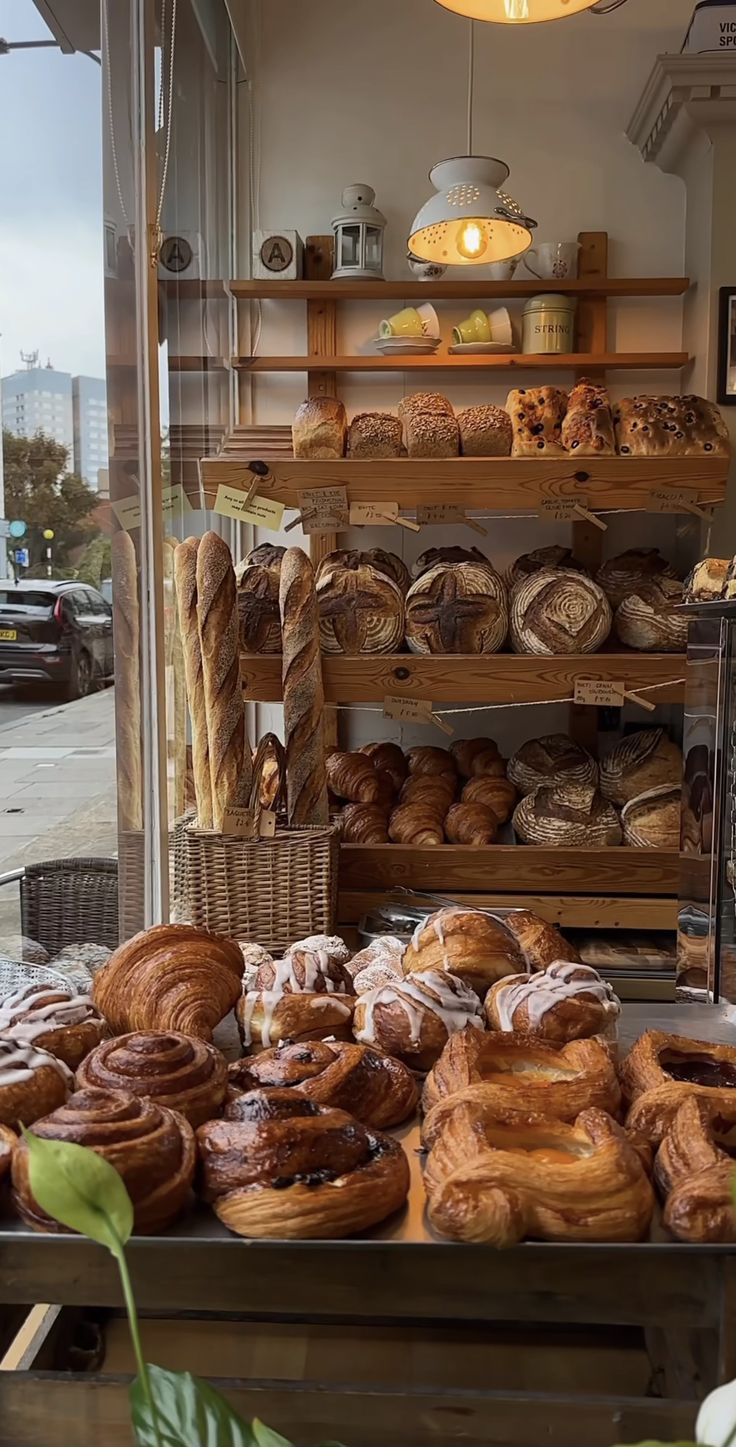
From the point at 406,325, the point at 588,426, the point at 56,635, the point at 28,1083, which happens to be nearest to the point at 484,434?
the point at 588,426

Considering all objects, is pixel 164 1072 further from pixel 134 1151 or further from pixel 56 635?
pixel 56 635

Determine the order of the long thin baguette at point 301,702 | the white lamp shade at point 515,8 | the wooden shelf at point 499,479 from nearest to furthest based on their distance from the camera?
the white lamp shade at point 515,8
the long thin baguette at point 301,702
the wooden shelf at point 499,479

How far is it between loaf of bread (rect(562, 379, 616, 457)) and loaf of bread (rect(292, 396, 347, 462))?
0.59m

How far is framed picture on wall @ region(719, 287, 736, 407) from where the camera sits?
333 cm

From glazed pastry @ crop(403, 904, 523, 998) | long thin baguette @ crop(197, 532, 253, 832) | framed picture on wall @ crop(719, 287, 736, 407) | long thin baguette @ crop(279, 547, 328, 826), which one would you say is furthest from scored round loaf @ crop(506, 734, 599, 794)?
glazed pastry @ crop(403, 904, 523, 998)

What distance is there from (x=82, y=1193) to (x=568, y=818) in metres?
2.51

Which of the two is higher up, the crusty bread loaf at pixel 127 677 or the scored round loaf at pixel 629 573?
the scored round loaf at pixel 629 573

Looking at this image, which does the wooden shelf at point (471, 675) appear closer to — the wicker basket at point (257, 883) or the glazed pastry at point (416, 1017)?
the wicker basket at point (257, 883)

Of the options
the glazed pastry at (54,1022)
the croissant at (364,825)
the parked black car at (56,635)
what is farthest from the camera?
the croissant at (364,825)

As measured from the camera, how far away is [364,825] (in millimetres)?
2969

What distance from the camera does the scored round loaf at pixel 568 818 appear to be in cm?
286

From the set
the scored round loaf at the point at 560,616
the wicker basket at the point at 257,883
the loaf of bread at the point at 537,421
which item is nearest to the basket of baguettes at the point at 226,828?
the wicker basket at the point at 257,883

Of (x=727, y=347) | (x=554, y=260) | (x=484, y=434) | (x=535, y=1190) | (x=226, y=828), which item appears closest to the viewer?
(x=535, y=1190)

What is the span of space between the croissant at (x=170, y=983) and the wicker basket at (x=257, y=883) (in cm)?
112
